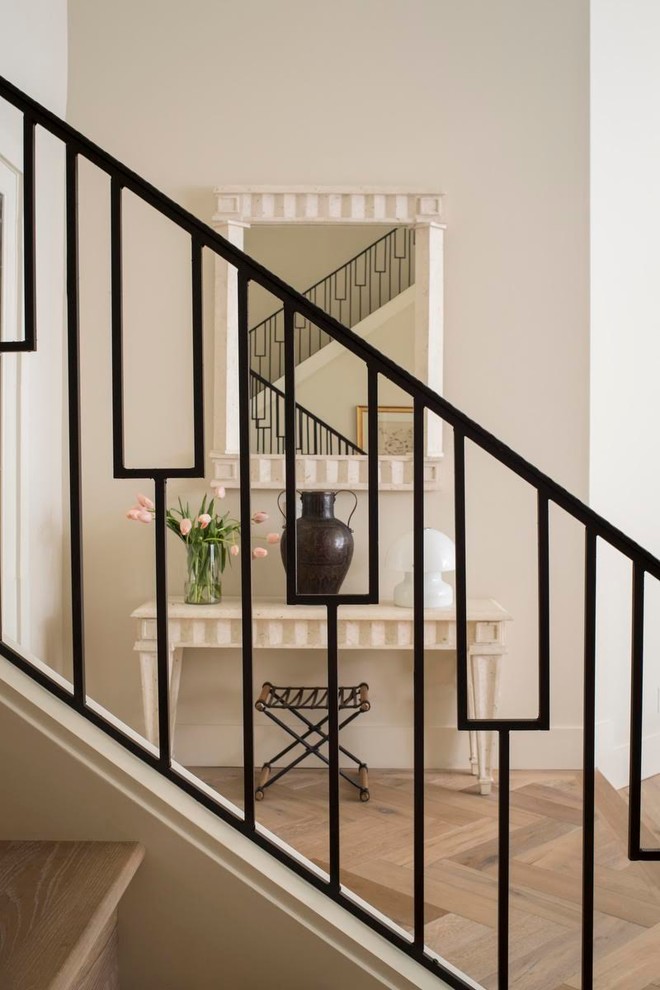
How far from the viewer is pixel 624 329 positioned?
396 cm

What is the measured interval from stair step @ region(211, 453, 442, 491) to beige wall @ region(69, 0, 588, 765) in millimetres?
302

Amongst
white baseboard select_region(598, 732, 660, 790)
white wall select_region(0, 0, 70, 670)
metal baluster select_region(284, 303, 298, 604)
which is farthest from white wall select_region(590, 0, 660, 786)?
metal baluster select_region(284, 303, 298, 604)

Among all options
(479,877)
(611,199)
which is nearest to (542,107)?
(611,199)

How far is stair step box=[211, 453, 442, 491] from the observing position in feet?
12.0

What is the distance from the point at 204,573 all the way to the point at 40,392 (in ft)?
3.09

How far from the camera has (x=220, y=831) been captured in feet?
4.49

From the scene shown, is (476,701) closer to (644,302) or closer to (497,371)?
(497,371)

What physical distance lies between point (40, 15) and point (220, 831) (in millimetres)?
3238

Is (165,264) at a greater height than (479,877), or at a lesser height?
greater

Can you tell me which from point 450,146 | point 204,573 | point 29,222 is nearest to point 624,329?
point 450,146

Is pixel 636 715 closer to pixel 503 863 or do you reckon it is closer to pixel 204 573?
pixel 503 863

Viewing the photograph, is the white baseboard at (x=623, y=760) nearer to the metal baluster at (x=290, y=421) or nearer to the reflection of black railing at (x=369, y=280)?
the reflection of black railing at (x=369, y=280)

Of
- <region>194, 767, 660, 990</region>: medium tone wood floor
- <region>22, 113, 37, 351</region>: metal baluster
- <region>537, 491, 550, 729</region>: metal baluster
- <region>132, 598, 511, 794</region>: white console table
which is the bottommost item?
<region>194, 767, 660, 990</region>: medium tone wood floor

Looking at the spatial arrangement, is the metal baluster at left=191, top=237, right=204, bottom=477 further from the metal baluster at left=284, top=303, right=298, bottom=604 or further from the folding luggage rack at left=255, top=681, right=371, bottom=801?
the folding luggage rack at left=255, top=681, right=371, bottom=801
